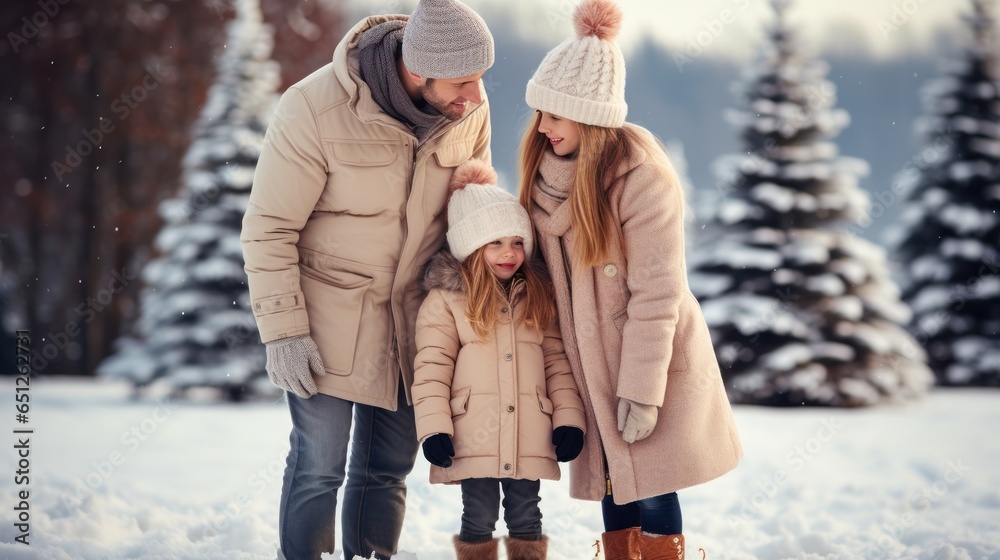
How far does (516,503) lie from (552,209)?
3.24 ft

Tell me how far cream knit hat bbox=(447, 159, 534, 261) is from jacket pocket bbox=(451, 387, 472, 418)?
0.46 metres

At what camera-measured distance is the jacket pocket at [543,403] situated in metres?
3.06

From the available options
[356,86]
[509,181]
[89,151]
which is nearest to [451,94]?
[356,86]

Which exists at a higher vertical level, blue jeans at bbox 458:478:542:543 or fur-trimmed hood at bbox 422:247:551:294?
fur-trimmed hood at bbox 422:247:551:294

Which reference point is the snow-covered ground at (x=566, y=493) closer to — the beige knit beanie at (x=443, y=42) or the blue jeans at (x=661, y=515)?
the blue jeans at (x=661, y=515)

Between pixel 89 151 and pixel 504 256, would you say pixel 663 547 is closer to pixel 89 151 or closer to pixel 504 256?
pixel 504 256

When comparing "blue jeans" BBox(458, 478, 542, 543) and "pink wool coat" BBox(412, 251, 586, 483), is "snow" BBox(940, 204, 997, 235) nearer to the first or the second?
"pink wool coat" BBox(412, 251, 586, 483)

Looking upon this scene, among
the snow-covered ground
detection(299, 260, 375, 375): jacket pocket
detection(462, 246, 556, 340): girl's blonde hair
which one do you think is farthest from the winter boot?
detection(299, 260, 375, 375): jacket pocket

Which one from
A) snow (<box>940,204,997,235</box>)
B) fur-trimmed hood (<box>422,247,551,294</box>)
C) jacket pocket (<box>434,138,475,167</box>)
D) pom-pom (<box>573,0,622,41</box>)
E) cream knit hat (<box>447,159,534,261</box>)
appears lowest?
fur-trimmed hood (<box>422,247,551,294</box>)

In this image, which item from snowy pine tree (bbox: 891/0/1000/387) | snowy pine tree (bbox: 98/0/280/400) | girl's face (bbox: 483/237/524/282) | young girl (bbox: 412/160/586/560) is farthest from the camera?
snowy pine tree (bbox: 891/0/1000/387)

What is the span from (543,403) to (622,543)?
1.95 ft

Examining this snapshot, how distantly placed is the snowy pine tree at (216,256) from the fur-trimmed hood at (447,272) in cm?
727

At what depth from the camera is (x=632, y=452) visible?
302 cm

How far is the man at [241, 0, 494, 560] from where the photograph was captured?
2.92 m
